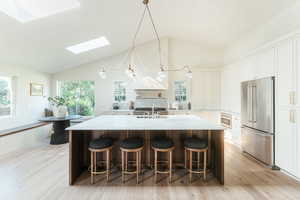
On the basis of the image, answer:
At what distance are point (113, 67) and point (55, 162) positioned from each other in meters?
3.54

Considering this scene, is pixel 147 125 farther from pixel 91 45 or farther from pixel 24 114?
pixel 24 114

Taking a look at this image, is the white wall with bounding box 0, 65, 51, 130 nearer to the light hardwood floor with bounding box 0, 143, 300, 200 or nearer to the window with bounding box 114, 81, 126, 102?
the light hardwood floor with bounding box 0, 143, 300, 200

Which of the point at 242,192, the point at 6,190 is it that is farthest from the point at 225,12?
the point at 6,190

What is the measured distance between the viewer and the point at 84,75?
17.5 ft

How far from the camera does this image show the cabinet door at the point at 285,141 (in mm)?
2352

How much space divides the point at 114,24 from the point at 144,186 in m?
3.44

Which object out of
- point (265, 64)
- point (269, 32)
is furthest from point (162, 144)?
point (269, 32)

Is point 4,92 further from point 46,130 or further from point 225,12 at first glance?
point 225,12

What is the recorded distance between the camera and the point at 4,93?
144 inches

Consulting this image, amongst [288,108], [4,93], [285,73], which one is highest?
[285,73]

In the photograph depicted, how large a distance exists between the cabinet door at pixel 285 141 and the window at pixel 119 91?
14.4ft

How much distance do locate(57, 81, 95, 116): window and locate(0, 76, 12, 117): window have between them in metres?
1.67

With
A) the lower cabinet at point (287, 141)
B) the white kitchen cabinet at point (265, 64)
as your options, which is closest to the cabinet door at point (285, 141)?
the lower cabinet at point (287, 141)

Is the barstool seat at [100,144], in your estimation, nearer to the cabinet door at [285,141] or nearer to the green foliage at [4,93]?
the cabinet door at [285,141]
